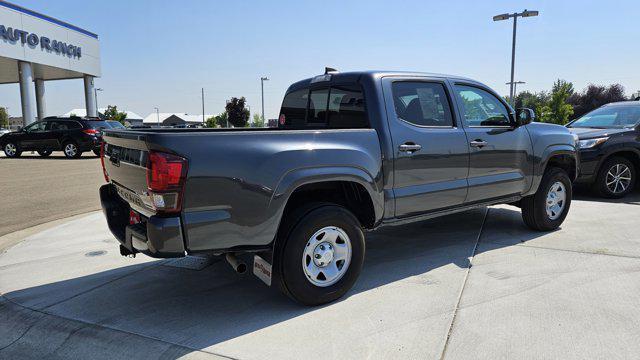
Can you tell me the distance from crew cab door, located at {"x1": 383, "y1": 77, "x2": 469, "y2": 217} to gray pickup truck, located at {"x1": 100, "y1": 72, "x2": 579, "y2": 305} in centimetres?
1

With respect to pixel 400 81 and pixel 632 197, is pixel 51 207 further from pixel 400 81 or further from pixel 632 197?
pixel 632 197

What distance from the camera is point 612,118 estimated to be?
28.4ft

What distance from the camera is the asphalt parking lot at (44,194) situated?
7.14 metres

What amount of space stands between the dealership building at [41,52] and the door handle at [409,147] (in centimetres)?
2572

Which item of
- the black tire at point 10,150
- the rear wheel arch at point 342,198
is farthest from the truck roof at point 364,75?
the black tire at point 10,150

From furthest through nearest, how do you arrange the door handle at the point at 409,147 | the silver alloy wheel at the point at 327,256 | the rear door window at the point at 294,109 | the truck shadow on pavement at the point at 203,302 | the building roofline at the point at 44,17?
the building roofline at the point at 44,17 → the rear door window at the point at 294,109 → the door handle at the point at 409,147 → the silver alloy wheel at the point at 327,256 → the truck shadow on pavement at the point at 203,302

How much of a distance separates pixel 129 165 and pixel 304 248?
1.40 m

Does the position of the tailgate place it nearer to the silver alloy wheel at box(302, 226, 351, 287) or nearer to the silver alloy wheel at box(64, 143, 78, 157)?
the silver alloy wheel at box(302, 226, 351, 287)

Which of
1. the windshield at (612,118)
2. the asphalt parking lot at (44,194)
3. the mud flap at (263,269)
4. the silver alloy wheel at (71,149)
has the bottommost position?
the asphalt parking lot at (44,194)

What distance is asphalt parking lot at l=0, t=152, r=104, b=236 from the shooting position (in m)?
7.14

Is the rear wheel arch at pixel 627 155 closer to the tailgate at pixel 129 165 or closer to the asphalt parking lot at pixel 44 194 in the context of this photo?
the tailgate at pixel 129 165

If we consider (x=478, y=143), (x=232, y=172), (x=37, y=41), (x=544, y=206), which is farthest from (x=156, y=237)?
(x=37, y=41)

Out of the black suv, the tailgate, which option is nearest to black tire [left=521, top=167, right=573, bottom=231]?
the tailgate

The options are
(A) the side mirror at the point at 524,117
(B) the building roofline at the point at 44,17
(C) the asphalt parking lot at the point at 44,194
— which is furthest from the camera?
(B) the building roofline at the point at 44,17
